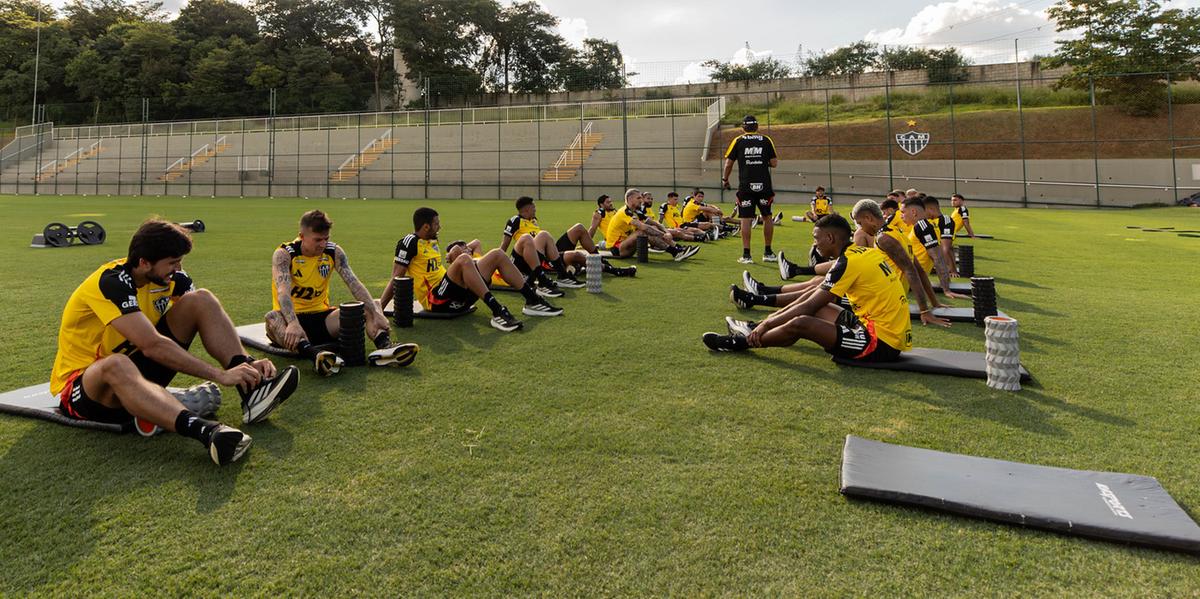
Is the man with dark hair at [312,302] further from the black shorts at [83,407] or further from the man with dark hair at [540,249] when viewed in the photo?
the man with dark hair at [540,249]

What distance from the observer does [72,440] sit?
10.9 feet

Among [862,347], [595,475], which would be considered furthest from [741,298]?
[595,475]

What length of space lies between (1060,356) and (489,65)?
7435 cm

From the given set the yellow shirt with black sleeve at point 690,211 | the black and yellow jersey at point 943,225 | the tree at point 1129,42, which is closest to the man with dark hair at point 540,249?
the black and yellow jersey at point 943,225

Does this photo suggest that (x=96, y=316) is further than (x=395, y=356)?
No

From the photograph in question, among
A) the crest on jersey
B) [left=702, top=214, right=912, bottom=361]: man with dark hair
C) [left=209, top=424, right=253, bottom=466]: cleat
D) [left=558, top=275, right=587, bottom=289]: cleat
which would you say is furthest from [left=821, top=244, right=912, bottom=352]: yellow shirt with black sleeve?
the crest on jersey

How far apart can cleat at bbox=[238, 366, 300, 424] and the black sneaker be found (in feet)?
10.2

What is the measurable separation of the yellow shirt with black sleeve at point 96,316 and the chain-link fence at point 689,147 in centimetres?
3334

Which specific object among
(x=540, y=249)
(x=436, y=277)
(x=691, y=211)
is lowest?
(x=436, y=277)

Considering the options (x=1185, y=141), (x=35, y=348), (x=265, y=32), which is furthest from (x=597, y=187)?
(x=265, y=32)

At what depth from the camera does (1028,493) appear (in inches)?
105

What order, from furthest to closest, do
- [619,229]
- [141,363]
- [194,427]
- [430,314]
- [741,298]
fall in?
[619,229], [741,298], [430,314], [141,363], [194,427]

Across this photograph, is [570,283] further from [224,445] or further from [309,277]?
[224,445]

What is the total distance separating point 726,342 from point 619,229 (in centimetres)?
697
